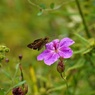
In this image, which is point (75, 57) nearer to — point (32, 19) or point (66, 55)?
point (66, 55)

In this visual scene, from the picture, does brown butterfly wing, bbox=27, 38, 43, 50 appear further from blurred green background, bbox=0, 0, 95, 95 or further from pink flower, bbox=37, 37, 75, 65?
blurred green background, bbox=0, 0, 95, 95

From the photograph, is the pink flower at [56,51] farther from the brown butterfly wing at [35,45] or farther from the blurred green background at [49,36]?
the blurred green background at [49,36]

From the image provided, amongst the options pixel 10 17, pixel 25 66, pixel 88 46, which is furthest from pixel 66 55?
pixel 10 17

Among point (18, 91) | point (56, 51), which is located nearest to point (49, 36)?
point (56, 51)

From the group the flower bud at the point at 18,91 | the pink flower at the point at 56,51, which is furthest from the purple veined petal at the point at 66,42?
the flower bud at the point at 18,91

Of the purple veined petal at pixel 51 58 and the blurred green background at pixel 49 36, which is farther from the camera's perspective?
the blurred green background at pixel 49 36
